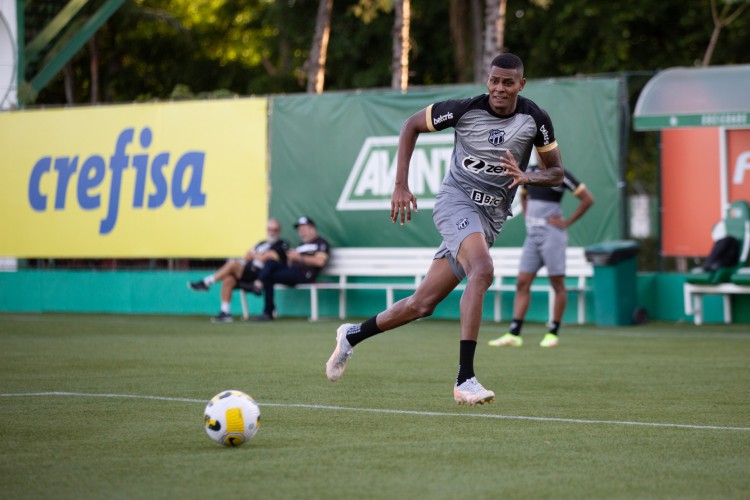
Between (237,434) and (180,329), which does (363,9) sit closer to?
(180,329)

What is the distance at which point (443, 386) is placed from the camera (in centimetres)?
1031

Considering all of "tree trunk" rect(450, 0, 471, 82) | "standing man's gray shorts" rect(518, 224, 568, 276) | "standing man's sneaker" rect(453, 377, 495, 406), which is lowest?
"standing man's sneaker" rect(453, 377, 495, 406)

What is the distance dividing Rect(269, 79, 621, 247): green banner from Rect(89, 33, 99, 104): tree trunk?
21.0 metres

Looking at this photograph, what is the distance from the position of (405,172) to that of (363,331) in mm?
1183

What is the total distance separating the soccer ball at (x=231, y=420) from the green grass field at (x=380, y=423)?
0.10 metres

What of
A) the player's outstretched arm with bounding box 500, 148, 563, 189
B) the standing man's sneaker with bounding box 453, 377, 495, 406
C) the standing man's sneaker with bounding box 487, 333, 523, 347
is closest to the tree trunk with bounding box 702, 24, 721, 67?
the standing man's sneaker with bounding box 487, 333, 523, 347

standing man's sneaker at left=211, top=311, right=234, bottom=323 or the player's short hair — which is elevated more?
the player's short hair

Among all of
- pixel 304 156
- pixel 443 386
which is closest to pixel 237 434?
pixel 443 386

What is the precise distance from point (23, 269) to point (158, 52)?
912 inches

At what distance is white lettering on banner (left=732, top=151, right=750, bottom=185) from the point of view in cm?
1905

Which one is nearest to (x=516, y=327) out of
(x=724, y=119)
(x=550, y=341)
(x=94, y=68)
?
(x=550, y=341)

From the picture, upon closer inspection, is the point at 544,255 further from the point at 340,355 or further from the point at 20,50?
the point at 20,50

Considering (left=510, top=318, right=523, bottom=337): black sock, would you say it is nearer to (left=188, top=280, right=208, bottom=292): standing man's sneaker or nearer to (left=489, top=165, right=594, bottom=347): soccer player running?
(left=489, top=165, right=594, bottom=347): soccer player running

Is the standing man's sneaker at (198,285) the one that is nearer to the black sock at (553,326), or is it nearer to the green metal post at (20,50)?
the green metal post at (20,50)
